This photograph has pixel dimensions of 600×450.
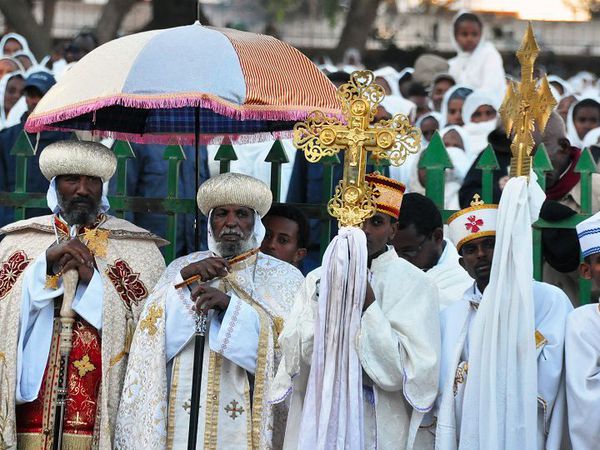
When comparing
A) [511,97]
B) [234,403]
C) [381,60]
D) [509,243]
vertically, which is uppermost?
[381,60]

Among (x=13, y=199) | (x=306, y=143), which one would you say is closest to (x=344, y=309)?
(x=306, y=143)

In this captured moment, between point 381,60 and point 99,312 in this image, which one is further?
point 381,60

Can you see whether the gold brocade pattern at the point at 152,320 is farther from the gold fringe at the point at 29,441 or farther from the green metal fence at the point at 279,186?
the green metal fence at the point at 279,186

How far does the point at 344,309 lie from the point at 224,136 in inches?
96.0

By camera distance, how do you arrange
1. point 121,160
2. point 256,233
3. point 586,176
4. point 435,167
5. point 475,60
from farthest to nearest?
point 475,60 → point 121,160 → point 435,167 → point 586,176 → point 256,233

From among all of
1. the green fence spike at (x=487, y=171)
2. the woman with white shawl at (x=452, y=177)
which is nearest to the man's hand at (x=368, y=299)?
the green fence spike at (x=487, y=171)

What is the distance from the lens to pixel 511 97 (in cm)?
828

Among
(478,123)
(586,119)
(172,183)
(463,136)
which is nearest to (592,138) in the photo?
(586,119)

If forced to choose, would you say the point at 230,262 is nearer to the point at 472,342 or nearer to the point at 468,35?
the point at 472,342

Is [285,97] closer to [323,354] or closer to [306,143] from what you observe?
[306,143]

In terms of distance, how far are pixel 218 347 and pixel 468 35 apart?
9.92 meters

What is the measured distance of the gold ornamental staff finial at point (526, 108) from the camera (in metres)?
8.14

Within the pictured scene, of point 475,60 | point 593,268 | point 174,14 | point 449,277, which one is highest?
point 174,14

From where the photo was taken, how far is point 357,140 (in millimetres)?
8227
